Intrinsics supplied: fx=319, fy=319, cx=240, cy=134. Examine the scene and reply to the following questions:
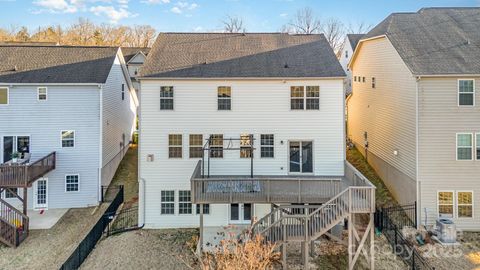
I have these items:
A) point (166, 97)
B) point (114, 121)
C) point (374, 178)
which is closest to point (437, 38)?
point (374, 178)

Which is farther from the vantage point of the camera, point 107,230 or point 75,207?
point 75,207

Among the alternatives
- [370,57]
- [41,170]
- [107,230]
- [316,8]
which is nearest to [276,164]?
[107,230]

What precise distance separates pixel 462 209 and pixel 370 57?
10437mm

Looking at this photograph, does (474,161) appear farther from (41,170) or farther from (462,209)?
(41,170)

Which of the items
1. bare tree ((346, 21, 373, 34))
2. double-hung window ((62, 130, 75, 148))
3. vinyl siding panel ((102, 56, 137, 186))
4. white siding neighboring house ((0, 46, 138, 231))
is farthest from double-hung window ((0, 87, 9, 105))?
bare tree ((346, 21, 373, 34))

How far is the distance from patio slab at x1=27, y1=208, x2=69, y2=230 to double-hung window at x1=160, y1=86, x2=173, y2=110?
8.24 metres

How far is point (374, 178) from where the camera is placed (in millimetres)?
19750

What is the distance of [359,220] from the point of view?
15.8 m

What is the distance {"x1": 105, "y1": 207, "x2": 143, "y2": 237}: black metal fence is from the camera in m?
15.3

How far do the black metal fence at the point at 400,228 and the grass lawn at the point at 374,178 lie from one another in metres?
1.02

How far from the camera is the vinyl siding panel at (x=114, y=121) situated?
1956cm

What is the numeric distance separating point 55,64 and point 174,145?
33.3ft

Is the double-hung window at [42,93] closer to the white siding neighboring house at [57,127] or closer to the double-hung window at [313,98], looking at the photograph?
the white siding neighboring house at [57,127]

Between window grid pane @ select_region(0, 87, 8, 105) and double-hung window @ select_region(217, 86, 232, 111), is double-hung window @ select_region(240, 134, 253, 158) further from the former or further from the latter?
window grid pane @ select_region(0, 87, 8, 105)
